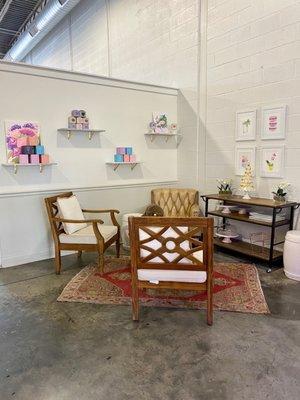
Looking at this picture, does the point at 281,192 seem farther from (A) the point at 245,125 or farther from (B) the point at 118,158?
(B) the point at 118,158

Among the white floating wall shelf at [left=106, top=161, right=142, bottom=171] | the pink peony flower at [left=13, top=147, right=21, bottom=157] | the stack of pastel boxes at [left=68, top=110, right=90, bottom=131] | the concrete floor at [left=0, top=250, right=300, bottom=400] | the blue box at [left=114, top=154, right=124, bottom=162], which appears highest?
the stack of pastel boxes at [left=68, top=110, right=90, bottom=131]

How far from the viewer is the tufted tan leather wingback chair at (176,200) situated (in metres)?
4.47

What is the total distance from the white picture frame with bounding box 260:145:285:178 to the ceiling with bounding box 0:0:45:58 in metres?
5.54

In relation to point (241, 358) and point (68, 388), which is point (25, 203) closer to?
point (68, 388)

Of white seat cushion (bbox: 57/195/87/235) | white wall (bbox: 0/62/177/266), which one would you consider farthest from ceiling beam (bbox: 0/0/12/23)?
white seat cushion (bbox: 57/195/87/235)

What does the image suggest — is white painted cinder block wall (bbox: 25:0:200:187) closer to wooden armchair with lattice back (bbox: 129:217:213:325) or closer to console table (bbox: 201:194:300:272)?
console table (bbox: 201:194:300:272)

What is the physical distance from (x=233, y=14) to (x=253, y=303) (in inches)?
144

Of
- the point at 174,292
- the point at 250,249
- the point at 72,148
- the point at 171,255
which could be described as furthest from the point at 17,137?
the point at 250,249

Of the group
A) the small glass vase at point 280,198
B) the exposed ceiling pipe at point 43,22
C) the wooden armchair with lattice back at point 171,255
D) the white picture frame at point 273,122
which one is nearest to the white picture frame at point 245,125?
the white picture frame at point 273,122

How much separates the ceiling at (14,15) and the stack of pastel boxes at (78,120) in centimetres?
380

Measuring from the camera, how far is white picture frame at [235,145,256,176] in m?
4.01

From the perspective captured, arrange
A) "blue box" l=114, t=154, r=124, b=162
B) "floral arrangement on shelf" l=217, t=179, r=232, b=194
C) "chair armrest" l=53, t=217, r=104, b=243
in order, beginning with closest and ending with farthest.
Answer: "chair armrest" l=53, t=217, r=104, b=243
"floral arrangement on shelf" l=217, t=179, r=232, b=194
"blue box" l=114, t=154, r=124, b=162

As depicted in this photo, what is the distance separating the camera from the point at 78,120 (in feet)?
13.0

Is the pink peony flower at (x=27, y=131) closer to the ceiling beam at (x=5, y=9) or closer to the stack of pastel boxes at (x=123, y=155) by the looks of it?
the stack of pastel boxes at (x=123, y=155)
